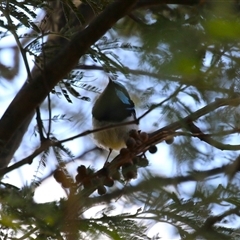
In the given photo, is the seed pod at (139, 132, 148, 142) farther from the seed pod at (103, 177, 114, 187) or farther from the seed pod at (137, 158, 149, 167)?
the seed pod at (103, 177, 114, 187)

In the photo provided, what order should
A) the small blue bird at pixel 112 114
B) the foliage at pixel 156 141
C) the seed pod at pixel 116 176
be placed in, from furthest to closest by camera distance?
1. the small blue bird at pixel 112 114
2. the seed pod at pixel 116 176
3. the foliage at pixel 156 141

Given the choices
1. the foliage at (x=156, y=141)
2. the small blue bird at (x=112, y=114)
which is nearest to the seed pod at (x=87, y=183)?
the foliage at (x=156, y=141)

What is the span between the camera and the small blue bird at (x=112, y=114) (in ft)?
9.47

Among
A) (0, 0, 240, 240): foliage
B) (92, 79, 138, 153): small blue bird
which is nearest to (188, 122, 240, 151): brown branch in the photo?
(0, 0, 240, 240): foliage

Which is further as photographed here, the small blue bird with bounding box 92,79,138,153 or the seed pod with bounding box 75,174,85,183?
the small blue bird with bounding box 92,79,138,153

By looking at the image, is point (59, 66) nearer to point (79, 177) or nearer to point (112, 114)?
point (79, 177)

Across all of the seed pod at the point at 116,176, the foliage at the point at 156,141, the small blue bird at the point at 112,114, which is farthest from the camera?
the small blue bird at the point at 112,114

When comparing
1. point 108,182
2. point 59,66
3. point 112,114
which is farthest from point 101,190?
point 112,114

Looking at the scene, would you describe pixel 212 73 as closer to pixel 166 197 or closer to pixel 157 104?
pixel 157 104

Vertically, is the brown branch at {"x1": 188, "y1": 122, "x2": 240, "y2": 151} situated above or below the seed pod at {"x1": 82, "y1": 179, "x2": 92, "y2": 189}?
above

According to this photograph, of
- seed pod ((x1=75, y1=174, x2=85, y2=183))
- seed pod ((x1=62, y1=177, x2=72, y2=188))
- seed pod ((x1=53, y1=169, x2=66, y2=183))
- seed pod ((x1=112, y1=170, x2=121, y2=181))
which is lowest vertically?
seed pod ((x1=62, y1=177, x2=72, y2=188))

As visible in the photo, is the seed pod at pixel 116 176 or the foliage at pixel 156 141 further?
the seed pod at pixel 116 176

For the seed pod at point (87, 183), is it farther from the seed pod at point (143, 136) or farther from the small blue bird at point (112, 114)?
the small blue bird at point (112, 114)

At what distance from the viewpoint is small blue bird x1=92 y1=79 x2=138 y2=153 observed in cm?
289
